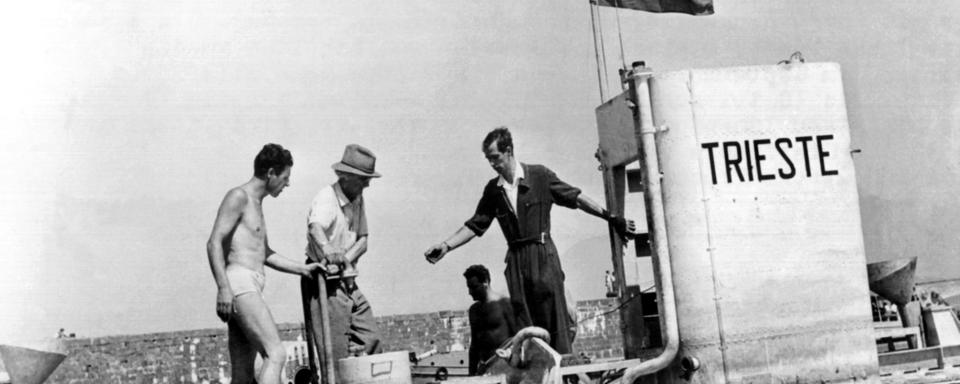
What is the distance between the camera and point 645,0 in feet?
28.7

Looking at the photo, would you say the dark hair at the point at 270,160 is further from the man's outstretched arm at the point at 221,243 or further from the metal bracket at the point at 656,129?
the metal bracket at the point at 656,129

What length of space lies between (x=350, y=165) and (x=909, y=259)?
18.3ft

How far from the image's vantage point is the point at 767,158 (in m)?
7.50

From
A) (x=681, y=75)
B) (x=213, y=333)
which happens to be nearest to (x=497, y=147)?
(x=681, y=75)

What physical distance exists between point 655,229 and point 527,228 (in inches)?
44.2

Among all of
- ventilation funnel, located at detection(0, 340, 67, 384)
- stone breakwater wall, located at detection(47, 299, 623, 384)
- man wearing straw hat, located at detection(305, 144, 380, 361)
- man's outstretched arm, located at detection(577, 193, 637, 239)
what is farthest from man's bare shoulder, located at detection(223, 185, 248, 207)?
stone breakwater wall, located at detection(47, 299, 623, 384)

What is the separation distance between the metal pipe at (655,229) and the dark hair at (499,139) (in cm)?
107

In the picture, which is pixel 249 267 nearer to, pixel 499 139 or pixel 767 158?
pixel 499 139

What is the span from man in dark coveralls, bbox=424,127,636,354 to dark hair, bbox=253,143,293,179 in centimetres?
143

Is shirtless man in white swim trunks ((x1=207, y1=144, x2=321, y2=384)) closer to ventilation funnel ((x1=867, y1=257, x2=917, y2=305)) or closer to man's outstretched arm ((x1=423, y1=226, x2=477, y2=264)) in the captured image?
man's outstretched arm ((x1=423, y1=226, x2=477, y2=264))

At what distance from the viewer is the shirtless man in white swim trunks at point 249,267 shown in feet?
22.1

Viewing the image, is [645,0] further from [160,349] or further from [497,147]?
[160,349]

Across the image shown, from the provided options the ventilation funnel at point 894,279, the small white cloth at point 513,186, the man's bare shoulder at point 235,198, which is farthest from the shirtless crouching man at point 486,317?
the ventilation funnel at point 894,279

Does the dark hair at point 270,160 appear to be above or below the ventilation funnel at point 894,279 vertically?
above
